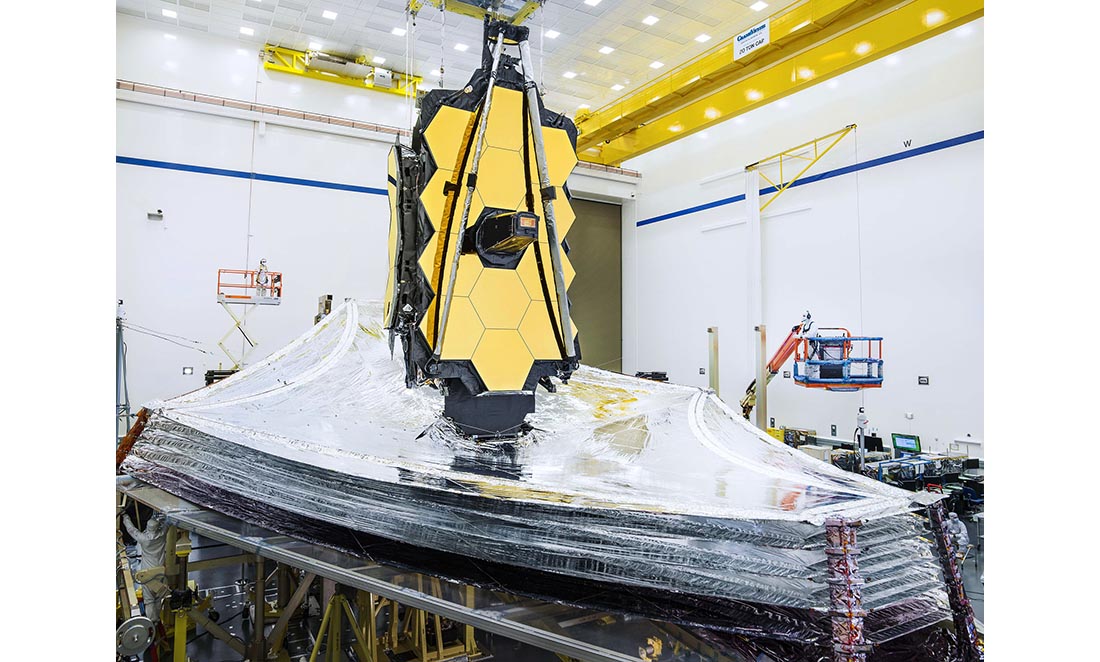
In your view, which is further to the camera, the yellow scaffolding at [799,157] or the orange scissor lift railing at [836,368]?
the yellow scaffolding at [799,157]

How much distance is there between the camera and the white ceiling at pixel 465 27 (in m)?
9.68

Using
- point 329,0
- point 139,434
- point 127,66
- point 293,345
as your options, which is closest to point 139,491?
point 139,434

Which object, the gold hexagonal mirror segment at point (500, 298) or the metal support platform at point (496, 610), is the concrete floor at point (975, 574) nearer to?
the metal support platform at point (496, 610)

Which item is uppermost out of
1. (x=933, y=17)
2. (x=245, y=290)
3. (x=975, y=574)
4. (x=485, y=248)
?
(x=933, y=17)

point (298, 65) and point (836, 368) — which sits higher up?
point (298, 65)

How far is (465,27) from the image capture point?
10109 millimetres

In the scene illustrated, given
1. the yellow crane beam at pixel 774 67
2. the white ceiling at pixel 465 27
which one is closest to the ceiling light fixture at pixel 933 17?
the yellow crane beam at pixel 774 67

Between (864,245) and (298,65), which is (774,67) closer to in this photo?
(864,245)

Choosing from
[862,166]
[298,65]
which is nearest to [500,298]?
[862,166]

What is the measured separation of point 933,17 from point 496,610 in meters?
8.76

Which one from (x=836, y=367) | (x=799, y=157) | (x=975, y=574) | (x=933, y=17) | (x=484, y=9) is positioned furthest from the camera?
(x=799, y=157)

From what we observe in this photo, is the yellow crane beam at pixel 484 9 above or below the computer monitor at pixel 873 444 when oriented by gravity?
above

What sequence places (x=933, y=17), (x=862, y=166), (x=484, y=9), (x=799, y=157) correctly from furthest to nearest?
(x=799, y=157)
(x=862, y=166)
(x=933, y=17)
(x=484, y=9)

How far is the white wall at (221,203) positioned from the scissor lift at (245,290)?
0.18 metres
